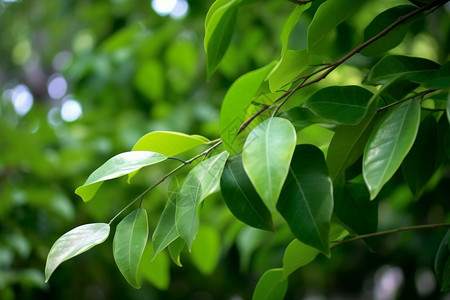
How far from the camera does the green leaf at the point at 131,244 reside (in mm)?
404

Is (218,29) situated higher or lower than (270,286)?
higher

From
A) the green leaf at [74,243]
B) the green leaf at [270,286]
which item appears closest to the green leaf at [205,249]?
the green leaf at [270,286]

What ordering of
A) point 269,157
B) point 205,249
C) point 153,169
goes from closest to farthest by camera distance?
point 269,157
point 205,249
point 153,169

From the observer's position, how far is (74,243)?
15.7 inches

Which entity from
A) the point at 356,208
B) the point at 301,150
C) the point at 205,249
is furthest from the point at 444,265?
the point at 205,249

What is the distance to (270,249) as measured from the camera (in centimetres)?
124

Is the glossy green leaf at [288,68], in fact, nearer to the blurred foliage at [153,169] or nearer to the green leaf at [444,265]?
the green leaf at [444,265]

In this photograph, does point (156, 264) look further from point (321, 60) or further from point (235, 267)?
point (235, 267)

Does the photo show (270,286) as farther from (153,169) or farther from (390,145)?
(153,169)

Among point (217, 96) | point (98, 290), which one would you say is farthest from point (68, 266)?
point (217, 96)

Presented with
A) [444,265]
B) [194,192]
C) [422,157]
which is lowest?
[444,265]

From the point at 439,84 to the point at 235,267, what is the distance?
4.32 ft

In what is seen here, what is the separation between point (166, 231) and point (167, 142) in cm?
8

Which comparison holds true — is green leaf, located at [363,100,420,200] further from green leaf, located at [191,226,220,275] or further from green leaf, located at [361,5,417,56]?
green leaf, located at [191,226,220,275]
